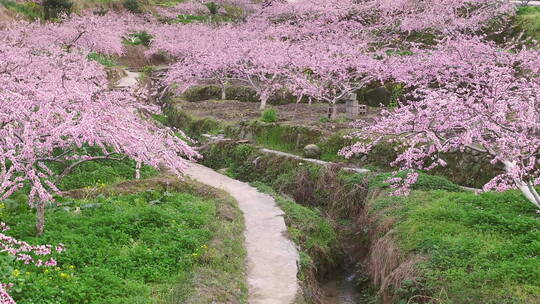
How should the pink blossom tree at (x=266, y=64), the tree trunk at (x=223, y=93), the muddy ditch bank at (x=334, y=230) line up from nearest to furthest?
the muddy ditch bank at (x=334, y=230)
the pink blossom tree at (x=266, y=64)
the tree trunk at (x=223, y=93)

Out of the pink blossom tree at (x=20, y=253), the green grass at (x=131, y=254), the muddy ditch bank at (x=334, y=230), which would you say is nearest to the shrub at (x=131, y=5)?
the muddy ditch bank at (x=334, y=230)

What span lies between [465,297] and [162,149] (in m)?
6.16

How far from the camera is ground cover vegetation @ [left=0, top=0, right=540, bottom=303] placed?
27.2 feet

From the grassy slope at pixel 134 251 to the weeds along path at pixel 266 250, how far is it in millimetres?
Answer: 308

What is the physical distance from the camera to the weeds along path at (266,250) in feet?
29.0

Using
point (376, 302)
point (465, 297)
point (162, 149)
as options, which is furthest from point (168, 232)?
point (465, 297)

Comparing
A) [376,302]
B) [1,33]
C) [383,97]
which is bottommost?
[376,302]

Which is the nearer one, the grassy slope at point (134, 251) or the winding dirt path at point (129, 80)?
the grassy slope at point (134, 251)

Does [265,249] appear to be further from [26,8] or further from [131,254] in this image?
[26,8]

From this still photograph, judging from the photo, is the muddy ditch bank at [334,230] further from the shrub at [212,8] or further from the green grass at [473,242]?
the shrub at [212,8]

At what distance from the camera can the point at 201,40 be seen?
32531mm

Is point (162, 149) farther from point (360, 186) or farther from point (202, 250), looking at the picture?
point (360, 186)

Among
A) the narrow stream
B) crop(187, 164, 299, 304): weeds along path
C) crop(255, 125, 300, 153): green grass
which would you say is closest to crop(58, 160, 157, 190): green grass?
crop(187, 164, 299, 304): weeds along path

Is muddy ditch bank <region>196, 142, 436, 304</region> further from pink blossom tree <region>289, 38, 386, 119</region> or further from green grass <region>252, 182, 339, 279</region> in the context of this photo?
pink blossom tree <region>289, 38, 386, 119</region>
